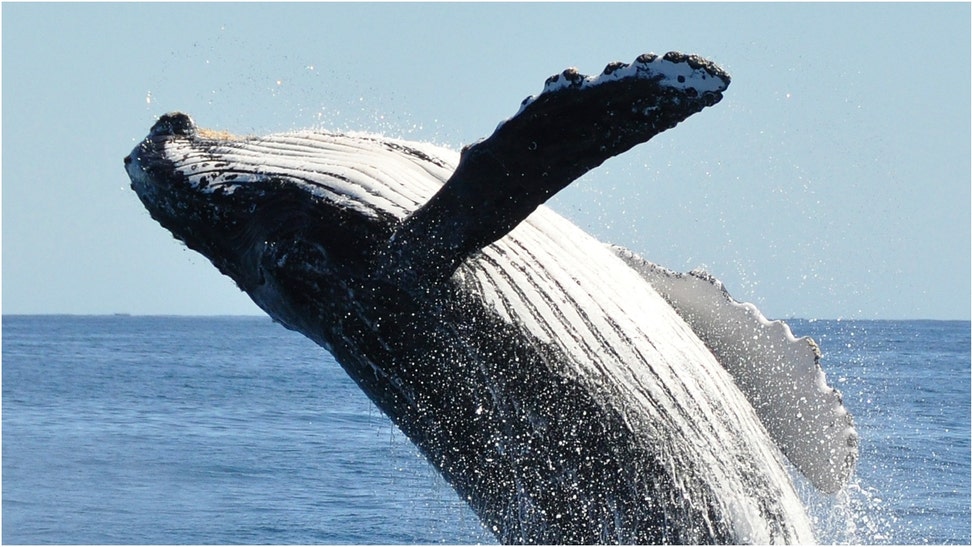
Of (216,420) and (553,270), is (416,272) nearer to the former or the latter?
(553,270)

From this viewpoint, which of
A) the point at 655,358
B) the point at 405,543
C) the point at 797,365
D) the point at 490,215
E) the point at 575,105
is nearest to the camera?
the point at 575,105

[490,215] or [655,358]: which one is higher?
[490,215]

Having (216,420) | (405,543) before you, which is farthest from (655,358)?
(216,420)

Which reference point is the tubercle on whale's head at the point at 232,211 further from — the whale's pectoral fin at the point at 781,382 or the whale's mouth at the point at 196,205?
the whale's pectoral fin at the point at 781,382

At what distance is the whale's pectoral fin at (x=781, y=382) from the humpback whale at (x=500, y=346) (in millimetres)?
481

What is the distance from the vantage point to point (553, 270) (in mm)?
4637

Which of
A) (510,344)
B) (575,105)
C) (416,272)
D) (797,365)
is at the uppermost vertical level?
(575,105)

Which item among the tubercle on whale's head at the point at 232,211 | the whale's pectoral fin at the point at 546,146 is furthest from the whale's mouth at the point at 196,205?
the whale's pectoral fin at the point at 546,146

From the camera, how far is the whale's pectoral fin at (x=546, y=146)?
3.53 m

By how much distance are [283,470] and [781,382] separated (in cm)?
1623

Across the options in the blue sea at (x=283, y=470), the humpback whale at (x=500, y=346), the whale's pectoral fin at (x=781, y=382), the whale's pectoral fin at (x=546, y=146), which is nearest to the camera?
the whale's pectoral fin at (x=546, y=146)

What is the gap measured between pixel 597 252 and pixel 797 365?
3.87 feet

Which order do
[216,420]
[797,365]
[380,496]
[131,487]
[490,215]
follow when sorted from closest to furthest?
[490,215], [797,365], [380,496], [131,487], [216,420]

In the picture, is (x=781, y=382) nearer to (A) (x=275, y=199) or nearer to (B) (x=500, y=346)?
(B) (x=500, y=346)
